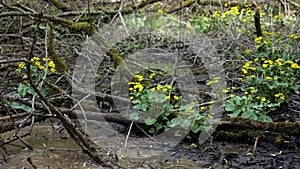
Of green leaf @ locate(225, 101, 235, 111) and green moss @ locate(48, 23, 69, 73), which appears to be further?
green moss @ locate(48, 23, 69, 73)

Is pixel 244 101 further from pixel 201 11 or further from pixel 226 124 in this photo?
pixel 201 11

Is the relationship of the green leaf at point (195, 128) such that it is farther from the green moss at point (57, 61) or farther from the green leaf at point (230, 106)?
the green moss at point (57, 61)

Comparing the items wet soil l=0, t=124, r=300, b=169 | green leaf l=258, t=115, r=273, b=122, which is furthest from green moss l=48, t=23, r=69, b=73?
green leaf l=258, t=115, r=273, b=122

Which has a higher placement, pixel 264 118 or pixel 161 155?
pixel 264 118

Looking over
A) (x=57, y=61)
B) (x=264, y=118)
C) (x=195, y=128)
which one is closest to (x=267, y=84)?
(x=264, y=118)

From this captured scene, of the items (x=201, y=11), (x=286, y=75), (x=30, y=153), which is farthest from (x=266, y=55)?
(x=30, y=153)

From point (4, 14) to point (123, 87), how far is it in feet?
5.77

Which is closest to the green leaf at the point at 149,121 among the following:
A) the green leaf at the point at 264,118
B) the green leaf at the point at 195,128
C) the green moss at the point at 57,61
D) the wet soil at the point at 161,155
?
the wet soil at the point at 161,155

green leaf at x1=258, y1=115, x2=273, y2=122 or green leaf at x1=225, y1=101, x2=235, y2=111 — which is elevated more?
green leaf at x1=225, y1=101, x2=235, y2=111

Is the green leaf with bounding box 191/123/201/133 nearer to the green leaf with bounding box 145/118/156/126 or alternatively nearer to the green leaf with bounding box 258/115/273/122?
the green leaf with bounding box 145/118/156/126

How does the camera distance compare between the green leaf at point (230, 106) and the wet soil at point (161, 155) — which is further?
the green leaf at point (230, 106)

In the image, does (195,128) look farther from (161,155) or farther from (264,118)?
(264,118)

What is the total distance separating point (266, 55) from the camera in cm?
505

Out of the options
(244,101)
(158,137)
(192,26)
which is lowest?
(158,137)
